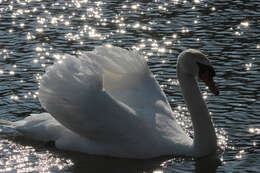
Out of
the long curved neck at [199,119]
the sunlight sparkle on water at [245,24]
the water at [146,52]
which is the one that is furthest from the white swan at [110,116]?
the sunlight sparkle on water at [245,24]

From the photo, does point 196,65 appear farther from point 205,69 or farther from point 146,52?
point 146,52

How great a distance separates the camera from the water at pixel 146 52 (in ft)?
39.6

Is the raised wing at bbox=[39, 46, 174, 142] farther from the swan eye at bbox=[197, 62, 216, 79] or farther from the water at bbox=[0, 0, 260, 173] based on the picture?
the swan eye at bbox=[197, 62, 216, 79]

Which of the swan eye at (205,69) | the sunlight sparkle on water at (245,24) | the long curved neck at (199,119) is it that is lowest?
the long curved neck at (199,119)

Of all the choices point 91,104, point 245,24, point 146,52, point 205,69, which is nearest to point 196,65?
point 205,69

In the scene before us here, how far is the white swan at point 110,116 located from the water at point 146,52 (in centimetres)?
23

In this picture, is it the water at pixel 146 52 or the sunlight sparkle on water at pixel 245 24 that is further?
the sunlight sparkle on water at pixel 245 24

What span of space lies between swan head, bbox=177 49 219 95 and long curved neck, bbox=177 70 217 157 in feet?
0.32

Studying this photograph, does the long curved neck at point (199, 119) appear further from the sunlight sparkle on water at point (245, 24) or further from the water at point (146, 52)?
the sunlight sparkle on water at point (245, 24)

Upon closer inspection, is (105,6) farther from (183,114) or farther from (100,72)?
(100,72)

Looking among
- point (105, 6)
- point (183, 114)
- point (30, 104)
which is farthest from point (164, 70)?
point (105, 6)

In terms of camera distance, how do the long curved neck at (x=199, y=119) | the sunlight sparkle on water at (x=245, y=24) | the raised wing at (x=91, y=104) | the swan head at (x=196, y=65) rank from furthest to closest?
1. the sunlight sparkle on water at (x=245, y=24)
2. the long curved neck at (x=199, y=119)
3. the swan head at (x=196, y=65)
4. the raised wing at (x=91, y=104)

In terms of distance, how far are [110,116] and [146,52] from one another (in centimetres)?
606

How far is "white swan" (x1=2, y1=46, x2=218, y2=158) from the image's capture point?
11.7 m
